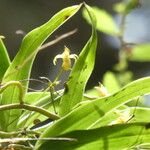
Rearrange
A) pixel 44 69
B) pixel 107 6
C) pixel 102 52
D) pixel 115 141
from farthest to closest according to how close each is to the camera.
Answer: pixel 107 6 → pixel 102 52 → pixel 44 69 → pixel 115 141

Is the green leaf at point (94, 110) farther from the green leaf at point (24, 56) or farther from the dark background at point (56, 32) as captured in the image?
the dark background at point (56, 32)

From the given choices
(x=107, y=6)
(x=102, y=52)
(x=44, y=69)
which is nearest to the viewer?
(x=44, y=69)

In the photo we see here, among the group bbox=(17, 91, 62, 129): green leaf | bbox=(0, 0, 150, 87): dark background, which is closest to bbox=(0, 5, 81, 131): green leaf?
bbox=(17, 91, 62, 129): green leaf

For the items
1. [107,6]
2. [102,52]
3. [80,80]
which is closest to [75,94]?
[80,80]

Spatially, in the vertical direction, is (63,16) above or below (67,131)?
above

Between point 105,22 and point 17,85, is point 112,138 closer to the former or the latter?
point 17,85

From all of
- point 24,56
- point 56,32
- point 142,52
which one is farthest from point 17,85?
point 56,32

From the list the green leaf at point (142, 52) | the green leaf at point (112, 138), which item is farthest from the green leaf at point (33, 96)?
the green leaf at point (142, 52)

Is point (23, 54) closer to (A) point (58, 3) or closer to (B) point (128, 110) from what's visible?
(B) point (128, 110)
